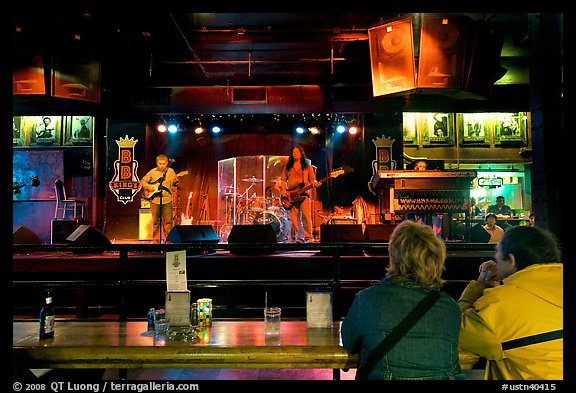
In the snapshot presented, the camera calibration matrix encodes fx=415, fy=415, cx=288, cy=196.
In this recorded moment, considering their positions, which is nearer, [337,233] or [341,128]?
[337,233]

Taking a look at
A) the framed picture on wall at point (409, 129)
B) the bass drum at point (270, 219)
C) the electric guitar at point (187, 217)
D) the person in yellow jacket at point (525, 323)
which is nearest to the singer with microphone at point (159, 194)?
the electric guitar at point (187, 217)

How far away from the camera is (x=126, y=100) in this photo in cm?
1089

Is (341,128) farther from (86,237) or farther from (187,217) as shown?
(86,237)

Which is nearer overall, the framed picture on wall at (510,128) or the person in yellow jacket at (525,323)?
the person in yellow jacket at (525,323)

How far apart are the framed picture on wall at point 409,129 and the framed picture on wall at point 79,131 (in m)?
9.99

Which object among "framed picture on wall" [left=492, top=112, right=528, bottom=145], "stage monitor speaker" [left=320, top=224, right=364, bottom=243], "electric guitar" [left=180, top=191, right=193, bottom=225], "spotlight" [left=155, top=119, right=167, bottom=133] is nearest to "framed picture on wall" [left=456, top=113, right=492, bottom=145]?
"framed picture on wall" [left=492, top=112, right=528, bottom=145]

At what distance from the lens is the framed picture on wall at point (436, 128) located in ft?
44.4

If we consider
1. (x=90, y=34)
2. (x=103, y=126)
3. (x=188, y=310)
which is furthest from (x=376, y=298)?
(x=103, y=126)

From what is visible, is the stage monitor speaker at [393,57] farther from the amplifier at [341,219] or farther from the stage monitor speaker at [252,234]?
the amplifier at [341,219]

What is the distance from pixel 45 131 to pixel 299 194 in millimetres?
8965

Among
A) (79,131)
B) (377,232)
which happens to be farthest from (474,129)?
(79,131)

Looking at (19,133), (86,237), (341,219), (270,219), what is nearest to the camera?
(86,237)

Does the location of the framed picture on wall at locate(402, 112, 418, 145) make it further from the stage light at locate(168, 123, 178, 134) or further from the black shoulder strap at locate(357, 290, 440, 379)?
the black shoulder strap at locate(357, 290, 440, 379)

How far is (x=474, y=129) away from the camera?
13539 millimetres
